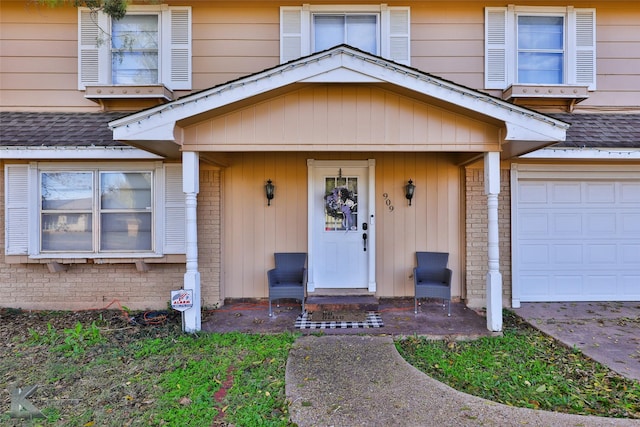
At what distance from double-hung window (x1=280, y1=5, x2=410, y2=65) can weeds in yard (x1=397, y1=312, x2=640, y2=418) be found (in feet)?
14.6

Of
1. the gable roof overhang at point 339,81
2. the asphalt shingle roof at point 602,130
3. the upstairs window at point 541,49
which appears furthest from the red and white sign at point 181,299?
the upstairs window at point 541,49

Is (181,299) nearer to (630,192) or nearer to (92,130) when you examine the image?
(92,130)

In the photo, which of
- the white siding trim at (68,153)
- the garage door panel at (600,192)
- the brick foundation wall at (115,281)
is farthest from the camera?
the garage door panel at (600,192)

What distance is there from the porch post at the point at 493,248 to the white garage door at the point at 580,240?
1784mm

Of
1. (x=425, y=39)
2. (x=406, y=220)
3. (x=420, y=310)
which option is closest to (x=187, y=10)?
(x=425, y=39)

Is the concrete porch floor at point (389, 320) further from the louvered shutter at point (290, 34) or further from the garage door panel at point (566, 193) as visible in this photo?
the louvered shutter at point (290, 34)

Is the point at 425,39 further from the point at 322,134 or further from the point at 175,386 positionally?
the point at 175,386

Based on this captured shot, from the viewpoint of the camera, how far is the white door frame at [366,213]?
5.80m

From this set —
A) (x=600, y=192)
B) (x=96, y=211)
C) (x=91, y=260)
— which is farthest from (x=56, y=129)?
(x=600, y=192)

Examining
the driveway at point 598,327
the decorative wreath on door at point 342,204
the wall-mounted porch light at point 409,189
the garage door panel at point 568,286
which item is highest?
the wall-mounted porch light at point 409,189

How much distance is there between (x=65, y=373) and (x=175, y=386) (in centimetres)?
125

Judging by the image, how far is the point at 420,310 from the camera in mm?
5379

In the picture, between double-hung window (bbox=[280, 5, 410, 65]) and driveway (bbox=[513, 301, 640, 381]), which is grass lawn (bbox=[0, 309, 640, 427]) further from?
double-hung window (bbox=[280, 5, 410, 65])

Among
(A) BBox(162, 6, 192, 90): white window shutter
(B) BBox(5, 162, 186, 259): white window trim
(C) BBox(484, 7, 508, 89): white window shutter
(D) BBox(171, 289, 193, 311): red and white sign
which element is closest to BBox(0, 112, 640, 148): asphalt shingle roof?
(B) BBox(5, 162, 186, 259): white window trim
